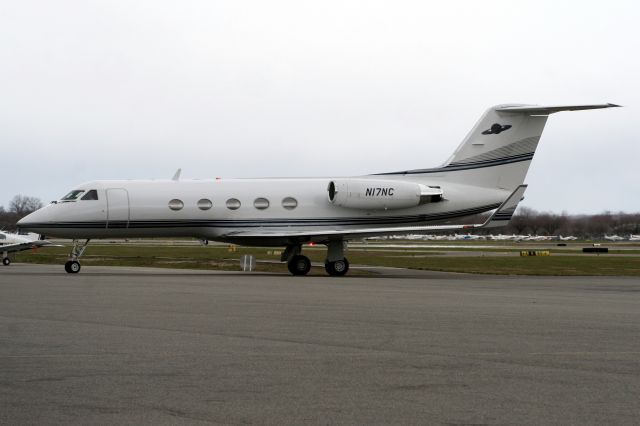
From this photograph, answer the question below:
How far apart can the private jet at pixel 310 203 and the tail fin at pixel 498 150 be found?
0.11 ft

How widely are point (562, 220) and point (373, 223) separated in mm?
146405

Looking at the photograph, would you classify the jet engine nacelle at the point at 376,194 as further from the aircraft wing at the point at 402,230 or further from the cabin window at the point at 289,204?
the cabin window at the point at 289,204

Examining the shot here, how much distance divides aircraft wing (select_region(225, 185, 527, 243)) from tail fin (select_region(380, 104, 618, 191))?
258 cm

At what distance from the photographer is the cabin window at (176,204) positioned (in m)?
29.8

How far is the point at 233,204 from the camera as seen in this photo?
30125 mm

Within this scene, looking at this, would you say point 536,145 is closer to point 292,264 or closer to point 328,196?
point 328,196

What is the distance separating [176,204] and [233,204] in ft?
6.20

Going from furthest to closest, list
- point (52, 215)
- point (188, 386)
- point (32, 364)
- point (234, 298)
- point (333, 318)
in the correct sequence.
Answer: point (52, 215) → point (234, 298) → point (333, 318) → point (32, 364) → point (188, 386)

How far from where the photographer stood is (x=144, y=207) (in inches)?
1171

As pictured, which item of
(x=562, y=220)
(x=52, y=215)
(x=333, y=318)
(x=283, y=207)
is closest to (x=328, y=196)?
(x=283, y=207)

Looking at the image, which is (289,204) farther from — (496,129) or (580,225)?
(580,225)

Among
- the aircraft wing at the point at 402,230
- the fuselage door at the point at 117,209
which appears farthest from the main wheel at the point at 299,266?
the fuselage door at the point at 117,209

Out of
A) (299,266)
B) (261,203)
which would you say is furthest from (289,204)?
(299,266)

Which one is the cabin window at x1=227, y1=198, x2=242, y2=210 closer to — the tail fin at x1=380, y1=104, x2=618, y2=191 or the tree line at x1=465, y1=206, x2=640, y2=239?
the tail fin at x1=380, y1=104, x2=618, y2=191
